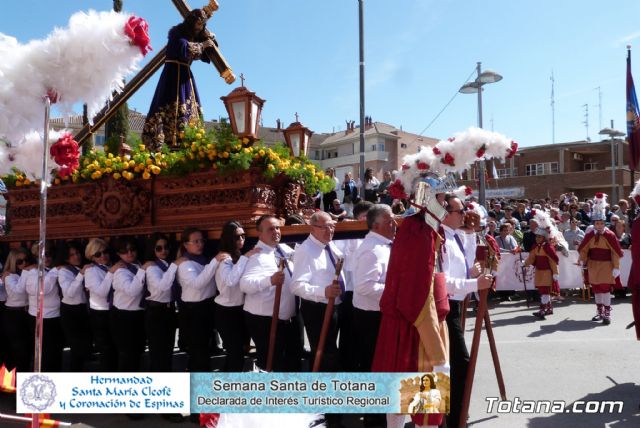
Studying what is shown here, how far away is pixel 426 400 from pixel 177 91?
6.02m

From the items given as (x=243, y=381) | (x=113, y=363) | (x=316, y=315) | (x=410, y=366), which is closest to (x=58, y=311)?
(x=113, y=363)

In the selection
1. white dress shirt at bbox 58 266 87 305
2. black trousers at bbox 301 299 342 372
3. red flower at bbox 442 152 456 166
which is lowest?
black trousers at bbox 301 299 342 372

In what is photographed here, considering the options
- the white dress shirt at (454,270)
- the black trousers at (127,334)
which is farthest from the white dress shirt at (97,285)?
the white dress shirt at (454,270)

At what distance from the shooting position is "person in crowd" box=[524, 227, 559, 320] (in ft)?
37.3

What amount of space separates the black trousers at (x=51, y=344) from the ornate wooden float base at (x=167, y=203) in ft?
3.90

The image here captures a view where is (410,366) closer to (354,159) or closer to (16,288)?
(16,288)

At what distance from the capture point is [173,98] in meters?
8.13

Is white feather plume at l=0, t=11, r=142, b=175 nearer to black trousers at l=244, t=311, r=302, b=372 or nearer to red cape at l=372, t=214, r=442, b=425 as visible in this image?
red cape at l=372, t=214, r=442, b=425

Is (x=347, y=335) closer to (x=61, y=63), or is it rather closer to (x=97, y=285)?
(x=97, y=285)

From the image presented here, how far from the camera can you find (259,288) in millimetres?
5434

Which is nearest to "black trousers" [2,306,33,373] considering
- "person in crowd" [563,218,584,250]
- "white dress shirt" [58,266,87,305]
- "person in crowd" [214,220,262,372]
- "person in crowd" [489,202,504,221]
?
"white dress shirt" [58,266,87,305]

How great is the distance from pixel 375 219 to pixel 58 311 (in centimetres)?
463

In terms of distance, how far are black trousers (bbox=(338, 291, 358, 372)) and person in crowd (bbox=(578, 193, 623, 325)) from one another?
6.50 metres

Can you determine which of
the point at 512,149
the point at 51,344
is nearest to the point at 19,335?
the point at 51,344
